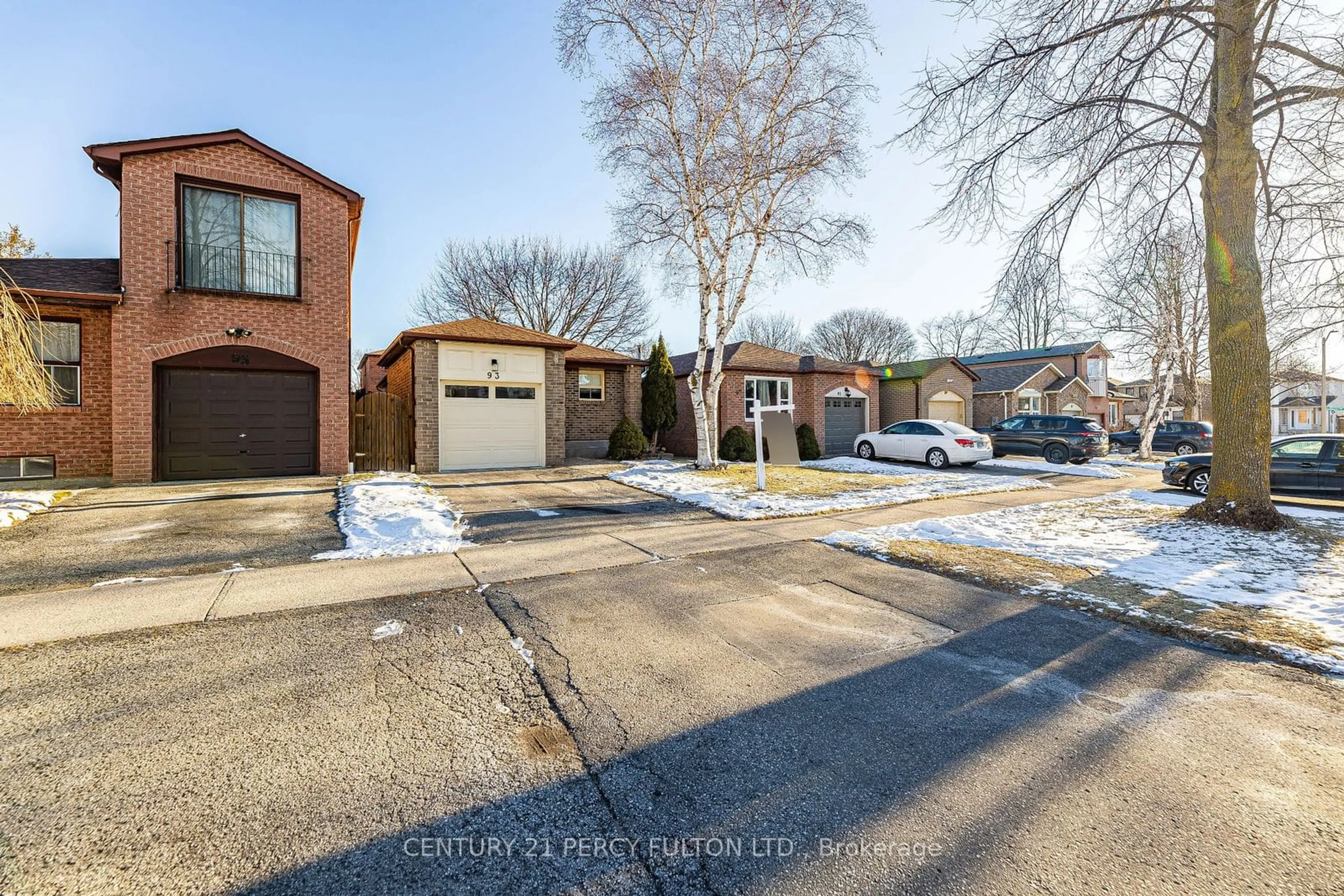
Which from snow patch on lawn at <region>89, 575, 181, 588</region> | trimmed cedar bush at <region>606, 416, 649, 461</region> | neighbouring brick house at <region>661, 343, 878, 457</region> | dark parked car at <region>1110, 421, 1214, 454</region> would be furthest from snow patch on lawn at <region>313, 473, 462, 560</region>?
dark parked car at <region>1110, 421, 1214, 454</region>

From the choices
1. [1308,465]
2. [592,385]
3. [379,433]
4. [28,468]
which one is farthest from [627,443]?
[1308,465]

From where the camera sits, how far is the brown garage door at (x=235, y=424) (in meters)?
10.7

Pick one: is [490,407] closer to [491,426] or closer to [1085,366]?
[491,426]

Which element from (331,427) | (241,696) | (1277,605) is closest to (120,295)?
(331,427)

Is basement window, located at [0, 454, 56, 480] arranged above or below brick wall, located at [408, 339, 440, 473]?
below

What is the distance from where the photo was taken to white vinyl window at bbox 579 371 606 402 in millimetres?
18422

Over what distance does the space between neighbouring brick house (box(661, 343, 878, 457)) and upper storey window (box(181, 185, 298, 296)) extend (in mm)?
11957

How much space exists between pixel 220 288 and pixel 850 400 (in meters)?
19.0

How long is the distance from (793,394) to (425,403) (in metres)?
12.6

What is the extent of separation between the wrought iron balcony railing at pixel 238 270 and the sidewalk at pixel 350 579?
849 centimetres

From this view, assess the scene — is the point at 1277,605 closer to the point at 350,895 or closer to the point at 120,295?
the point at 350,895

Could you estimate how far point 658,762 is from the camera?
2496mm

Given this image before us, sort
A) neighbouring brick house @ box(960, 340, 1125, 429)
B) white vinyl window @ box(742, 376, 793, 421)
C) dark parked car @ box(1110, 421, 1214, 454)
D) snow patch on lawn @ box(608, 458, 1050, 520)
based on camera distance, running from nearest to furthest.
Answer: snow patch on lawn @ box(608, 458, 1050, 520) < white vinyl window @ box(742, 376, 793, 421) < dark parked car @ box(1110, 421, 1214, 454) < neighbouring brick house @ box(960, 340, 1125, 429)

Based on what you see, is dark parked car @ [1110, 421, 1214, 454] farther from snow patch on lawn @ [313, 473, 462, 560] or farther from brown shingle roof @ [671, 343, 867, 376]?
→ snow patch on lawn @ [313, 473, 462, 560]
